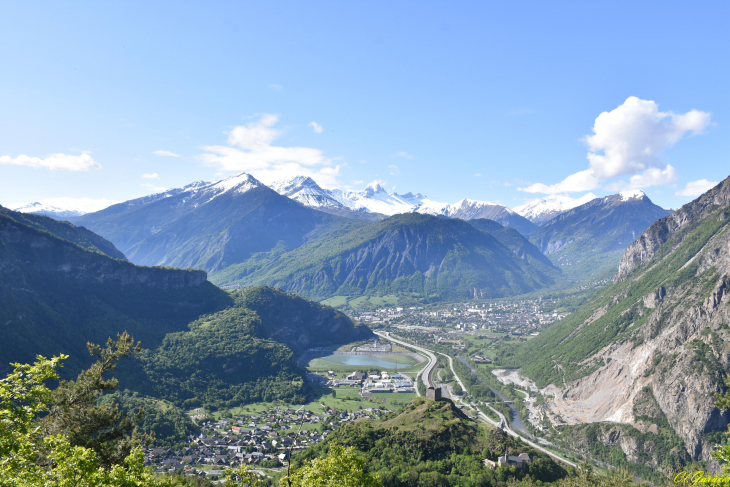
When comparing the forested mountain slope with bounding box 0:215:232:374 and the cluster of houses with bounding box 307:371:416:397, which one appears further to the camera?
the cluster of houses with bounding box 307:371:416:397

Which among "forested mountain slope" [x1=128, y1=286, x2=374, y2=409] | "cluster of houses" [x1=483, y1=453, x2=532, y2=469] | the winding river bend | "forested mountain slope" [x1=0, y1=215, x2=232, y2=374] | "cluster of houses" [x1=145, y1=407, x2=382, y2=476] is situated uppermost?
"forested mountain slope" [x1=0, y1=215, x2=232, y2=374]

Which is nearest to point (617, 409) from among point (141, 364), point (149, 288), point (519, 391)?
point (519, 391)

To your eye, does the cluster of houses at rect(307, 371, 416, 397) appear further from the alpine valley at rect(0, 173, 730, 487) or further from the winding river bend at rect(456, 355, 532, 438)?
the winding river bend at rect(456, 355, 532, 438)

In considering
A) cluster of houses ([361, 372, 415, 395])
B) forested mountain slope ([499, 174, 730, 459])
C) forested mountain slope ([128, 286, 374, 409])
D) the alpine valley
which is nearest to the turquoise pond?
the alpine valley

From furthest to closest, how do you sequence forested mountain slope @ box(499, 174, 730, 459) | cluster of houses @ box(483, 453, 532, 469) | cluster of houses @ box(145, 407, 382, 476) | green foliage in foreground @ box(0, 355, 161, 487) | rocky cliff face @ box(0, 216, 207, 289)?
1. rocky cliff face @ box(0, 216, 207, 289)
2. forested mountain slope @ box(499, 174, 730, 459)
3. cluster of houses @ box(145, 407, 382, 476)
4. cluster of houses @ box(483, 453, 532, 469)
5. green foliage in foreground @ box(0, 355, 161, 487)

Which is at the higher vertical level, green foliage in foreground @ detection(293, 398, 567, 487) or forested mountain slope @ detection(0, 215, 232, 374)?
forested mountain slope @ detection(0, 215, 232, 374)

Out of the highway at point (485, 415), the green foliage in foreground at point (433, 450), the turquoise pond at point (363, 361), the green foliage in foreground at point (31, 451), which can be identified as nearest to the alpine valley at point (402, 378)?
the green foliage in foreground at point (433, 450)

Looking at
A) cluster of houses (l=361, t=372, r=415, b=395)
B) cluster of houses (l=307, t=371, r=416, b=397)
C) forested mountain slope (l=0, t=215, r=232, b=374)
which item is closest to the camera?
forested mountain slope (l=0, t=215, r=232, b=374)
